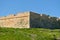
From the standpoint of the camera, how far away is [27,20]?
20.1 metres

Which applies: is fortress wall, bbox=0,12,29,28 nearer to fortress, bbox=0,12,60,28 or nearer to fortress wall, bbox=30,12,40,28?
fortress, bbox=0,12,60,28

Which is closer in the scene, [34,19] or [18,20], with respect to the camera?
[34,19]

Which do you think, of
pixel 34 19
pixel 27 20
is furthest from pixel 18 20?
pixel 34 19

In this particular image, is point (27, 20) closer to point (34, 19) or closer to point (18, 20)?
point (34, 19)

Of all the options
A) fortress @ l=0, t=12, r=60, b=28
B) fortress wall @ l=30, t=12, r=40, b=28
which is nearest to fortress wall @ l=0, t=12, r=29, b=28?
fortress @ l=0, t=12, r=60, b=28

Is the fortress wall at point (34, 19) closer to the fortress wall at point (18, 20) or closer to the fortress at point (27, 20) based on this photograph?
the fortress at point (27, 20)

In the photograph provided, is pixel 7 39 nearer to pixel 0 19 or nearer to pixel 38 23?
pixel 38 23

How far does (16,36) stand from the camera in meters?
8.04

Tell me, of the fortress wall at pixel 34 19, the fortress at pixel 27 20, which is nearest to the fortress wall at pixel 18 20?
the fortress at pixel 27 20

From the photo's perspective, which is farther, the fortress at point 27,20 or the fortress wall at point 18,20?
the fortress wall at point 18,20

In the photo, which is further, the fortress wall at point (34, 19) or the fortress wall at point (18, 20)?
the fortress wall at point (18, 20)

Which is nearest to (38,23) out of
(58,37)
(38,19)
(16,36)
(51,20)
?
(38,19)

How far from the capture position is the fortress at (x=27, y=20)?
65.6ft

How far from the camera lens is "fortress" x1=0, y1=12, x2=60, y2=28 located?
65.6ft
